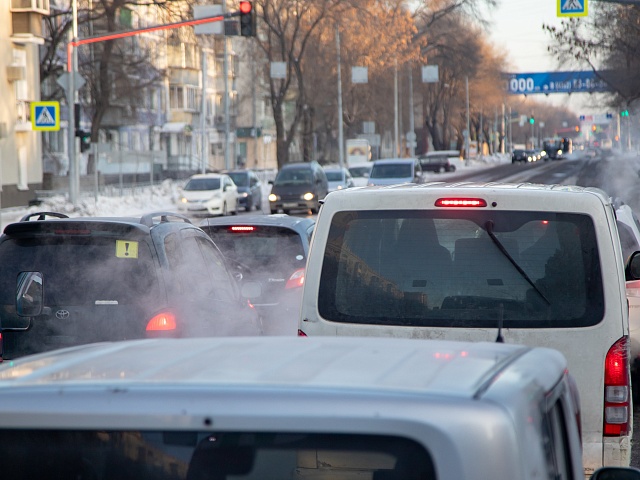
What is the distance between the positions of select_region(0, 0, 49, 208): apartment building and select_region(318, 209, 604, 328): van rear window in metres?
38.6

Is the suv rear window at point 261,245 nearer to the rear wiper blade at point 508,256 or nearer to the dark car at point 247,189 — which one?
the rear wiper blade at point 508,256

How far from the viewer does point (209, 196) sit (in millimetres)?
38844

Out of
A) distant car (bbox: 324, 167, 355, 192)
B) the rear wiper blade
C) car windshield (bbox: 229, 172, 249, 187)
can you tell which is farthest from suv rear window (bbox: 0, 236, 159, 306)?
distant car (bbox: 324, 167, 355, 192)

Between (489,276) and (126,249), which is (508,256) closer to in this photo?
(489,276)

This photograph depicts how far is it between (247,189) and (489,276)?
37.6 metres

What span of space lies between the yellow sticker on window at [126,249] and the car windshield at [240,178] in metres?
36.2

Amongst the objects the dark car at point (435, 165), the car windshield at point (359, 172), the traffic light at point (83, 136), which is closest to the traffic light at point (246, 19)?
the traffic light at point (83, 136)

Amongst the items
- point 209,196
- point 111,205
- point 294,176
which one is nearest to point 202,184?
point 209,196

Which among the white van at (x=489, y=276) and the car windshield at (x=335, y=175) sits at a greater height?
the white van at (x=489, y=276)

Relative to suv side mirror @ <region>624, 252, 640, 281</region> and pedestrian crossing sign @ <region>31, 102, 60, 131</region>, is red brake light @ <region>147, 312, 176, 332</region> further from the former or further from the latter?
pedestrian crossing sign @ <region>31, 102, 60, 131</region>

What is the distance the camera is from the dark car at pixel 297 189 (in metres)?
39.1

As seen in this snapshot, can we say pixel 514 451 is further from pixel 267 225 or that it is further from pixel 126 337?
pixel 267 225

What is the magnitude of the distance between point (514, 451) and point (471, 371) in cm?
35

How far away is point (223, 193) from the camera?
3947 cm
